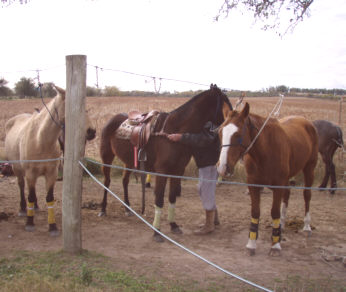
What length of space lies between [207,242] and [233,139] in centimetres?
188

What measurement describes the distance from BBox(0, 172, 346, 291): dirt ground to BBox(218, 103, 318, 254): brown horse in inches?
17.6

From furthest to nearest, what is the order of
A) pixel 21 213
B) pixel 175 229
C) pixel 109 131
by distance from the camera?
pixel 109 131, pixel 21 213, pixel 175 229

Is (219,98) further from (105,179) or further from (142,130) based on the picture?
(105,179)

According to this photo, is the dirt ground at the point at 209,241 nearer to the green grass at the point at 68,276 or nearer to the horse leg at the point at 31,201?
the horse leg at the point at 31,201

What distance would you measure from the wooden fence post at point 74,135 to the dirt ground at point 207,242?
815mm

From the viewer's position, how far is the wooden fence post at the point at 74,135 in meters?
3.57

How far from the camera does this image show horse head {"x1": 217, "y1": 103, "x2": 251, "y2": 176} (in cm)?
360

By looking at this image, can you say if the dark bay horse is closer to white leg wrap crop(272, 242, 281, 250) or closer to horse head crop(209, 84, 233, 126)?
white leg wrap crop(272, 242, 281, 250)

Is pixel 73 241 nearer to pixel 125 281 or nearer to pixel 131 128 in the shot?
pixel 125 281

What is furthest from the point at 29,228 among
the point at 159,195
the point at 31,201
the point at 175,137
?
the point at 175,137

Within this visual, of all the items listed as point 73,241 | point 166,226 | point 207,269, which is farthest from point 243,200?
point 73,241

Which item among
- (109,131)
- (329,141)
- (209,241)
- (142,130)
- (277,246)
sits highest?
(142,130)

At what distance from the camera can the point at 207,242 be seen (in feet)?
15.8

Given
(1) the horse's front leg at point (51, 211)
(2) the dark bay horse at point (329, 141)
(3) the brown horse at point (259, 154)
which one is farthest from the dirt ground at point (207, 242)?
(2) the dark bay horse at point (329, 141)
